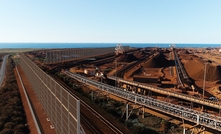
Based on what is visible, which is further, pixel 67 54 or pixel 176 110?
pixel 67 54

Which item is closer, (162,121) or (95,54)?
(162,121)

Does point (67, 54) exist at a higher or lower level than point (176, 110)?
higher

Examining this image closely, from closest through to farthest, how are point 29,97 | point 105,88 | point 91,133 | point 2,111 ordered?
1. point 91,133
2. point 2,111
3. point 29,97
4. point 105,88

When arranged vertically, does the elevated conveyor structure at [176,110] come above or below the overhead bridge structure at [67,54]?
below

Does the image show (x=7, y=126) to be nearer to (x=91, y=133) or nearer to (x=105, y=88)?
(x=91, y=133)

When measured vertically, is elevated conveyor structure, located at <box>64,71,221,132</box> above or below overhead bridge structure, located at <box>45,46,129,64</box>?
below

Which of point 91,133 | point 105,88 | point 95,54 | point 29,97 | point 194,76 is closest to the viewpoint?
point 91,133

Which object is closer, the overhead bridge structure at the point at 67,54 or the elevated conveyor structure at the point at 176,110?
the elevated conveyor structure at the point at 176,110

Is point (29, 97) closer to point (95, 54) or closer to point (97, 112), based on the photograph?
point (97, 112)

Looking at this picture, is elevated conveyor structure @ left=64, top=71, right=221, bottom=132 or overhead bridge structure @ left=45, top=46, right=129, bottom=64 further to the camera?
overhead bridge structure @ left=45, top=46, right=129, bottom=64

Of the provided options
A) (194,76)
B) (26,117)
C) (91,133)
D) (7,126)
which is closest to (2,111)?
(26,117)
